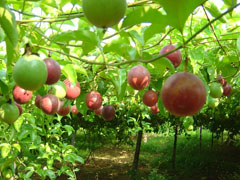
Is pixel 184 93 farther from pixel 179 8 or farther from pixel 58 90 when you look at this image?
pixel 58 90

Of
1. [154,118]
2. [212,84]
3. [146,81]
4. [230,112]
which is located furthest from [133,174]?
[146,81]

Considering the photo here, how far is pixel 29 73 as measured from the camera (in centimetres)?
86

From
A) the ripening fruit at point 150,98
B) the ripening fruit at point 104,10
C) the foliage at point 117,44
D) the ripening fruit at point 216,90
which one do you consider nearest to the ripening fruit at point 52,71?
the foliage at point 117,44

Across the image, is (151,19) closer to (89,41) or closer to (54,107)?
(89,41)

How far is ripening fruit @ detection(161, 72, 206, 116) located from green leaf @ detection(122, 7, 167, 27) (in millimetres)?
277

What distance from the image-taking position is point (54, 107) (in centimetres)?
146

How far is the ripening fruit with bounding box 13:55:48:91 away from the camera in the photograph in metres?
0.86

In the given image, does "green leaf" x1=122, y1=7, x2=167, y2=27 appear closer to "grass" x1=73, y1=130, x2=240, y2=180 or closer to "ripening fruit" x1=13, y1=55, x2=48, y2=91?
"ripening fruit" x1=13, y1=55, x2=48, y2=91

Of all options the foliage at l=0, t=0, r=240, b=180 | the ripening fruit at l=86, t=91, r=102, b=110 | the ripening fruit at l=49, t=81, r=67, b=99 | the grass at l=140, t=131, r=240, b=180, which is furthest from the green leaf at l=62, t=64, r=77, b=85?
the grass at l=140, t=131, r=240, b=180

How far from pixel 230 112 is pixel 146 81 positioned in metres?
5.78

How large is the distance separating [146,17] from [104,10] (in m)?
0.35

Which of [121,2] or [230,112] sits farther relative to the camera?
[230,112]

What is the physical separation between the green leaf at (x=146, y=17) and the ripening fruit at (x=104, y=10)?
0.28 meters

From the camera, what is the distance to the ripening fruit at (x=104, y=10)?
0.64 meters
